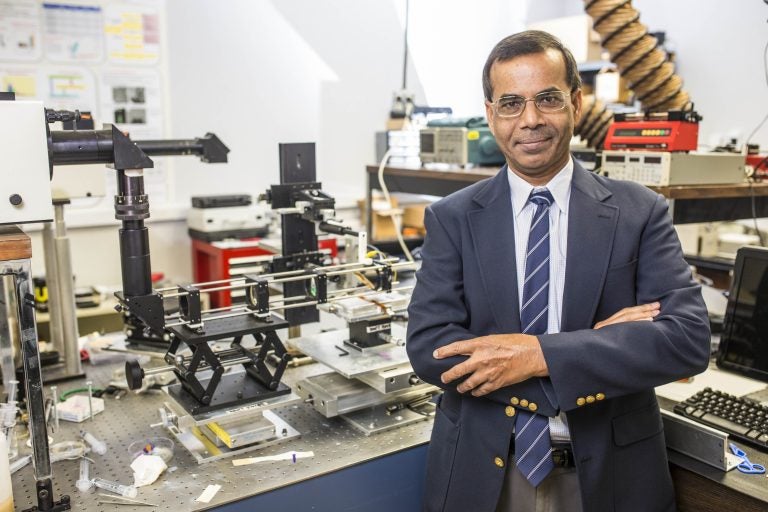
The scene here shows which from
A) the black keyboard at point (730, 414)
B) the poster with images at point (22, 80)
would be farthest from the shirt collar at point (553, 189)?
the poster with images at point (22, 80)

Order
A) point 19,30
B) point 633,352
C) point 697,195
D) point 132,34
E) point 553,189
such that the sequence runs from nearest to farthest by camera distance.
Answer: point 633,352 < point 553,189 < point 697,195 < point 19,30 < point 132,34

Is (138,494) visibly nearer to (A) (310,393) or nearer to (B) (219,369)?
(B) (219,369)

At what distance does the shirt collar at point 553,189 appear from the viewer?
4.01 feet

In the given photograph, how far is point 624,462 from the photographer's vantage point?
47.3 inches

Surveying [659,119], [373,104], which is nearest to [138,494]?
[659,119]

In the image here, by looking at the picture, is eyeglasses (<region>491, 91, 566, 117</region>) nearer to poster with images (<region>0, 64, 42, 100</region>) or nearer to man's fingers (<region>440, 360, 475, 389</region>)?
man's fingers (<region>440, 360, 475, 389</region>)

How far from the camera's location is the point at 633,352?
1114 millimetres

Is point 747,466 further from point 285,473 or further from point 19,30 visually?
point 19,30

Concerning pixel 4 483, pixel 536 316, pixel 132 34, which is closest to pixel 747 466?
pixel 536 316

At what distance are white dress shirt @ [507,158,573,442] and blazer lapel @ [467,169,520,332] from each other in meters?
0.02

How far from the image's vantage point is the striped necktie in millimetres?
1164

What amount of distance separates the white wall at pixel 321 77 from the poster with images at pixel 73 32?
0.39 m

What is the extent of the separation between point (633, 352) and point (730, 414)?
0.47 m

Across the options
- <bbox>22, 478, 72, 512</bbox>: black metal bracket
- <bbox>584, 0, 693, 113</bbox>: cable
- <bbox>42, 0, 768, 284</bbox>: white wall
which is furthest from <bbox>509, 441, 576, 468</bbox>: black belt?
<bbox>42, 0, 768, 284</bbox>: white wall
